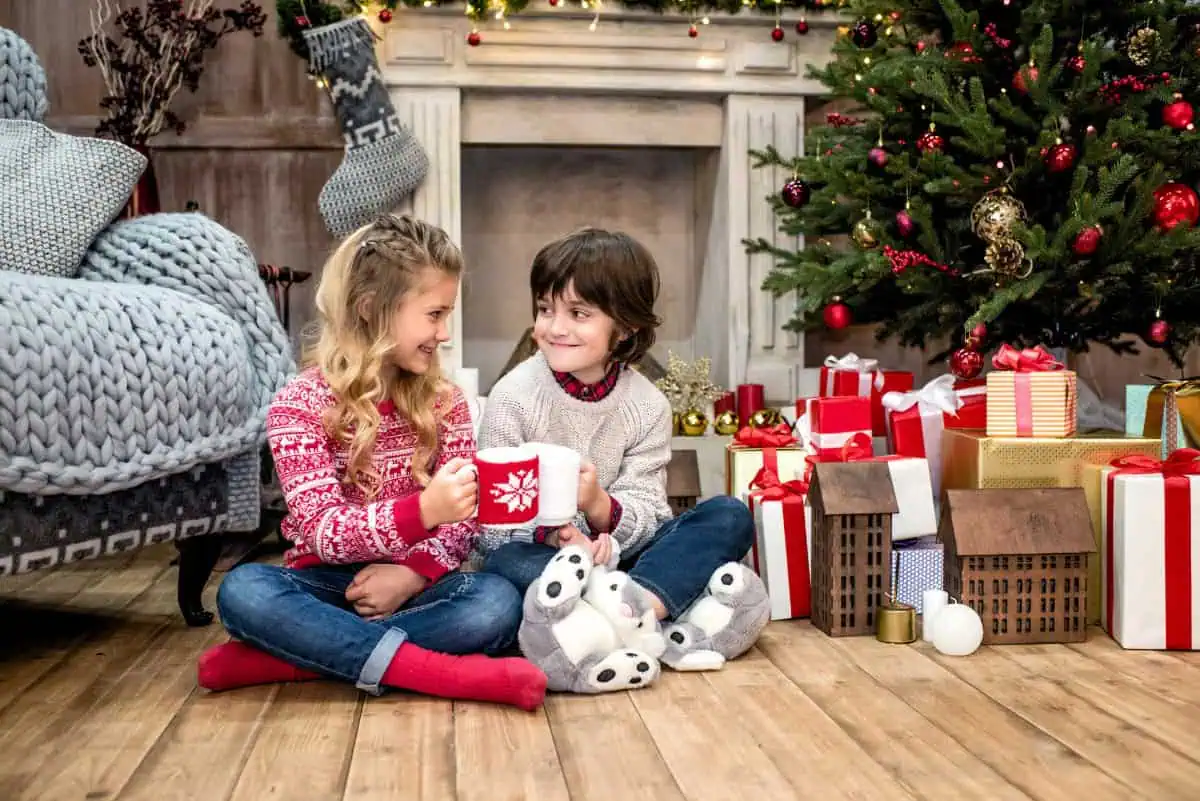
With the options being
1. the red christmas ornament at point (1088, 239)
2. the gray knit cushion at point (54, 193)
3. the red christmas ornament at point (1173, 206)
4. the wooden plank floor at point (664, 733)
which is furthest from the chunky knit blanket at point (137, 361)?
the red christmas ornament at point (1173, 206)

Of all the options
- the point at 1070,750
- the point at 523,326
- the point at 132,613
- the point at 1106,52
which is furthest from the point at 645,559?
the point at 523,326

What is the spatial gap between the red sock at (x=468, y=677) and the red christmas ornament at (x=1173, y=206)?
5.60 feet

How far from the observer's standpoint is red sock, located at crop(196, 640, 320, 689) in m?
1.55

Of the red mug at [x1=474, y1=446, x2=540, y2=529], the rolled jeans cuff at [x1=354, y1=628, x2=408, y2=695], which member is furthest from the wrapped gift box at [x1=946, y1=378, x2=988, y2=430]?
the rolled jeans cuff at [x1=354, y1=628, x2=408, y2=695]

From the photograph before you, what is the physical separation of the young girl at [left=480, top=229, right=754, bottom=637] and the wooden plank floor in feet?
0.60

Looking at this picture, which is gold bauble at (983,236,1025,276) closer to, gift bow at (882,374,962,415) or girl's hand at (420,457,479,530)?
gift bow at (882,374,962,415)

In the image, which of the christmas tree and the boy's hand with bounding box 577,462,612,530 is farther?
the christmas tree

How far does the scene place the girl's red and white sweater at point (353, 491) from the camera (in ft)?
5.10

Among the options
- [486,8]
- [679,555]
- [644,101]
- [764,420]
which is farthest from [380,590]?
[644,101]

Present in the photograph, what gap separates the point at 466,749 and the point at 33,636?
0.92 metres

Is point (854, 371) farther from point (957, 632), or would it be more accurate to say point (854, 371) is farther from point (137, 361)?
point (137, 361)

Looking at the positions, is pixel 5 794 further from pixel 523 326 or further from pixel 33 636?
pixel 523 326

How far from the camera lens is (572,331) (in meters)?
1.81

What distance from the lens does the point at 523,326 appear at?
3.89 m
